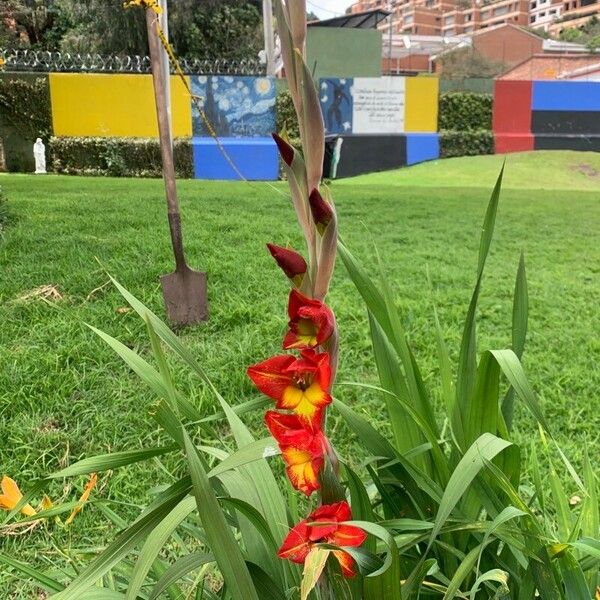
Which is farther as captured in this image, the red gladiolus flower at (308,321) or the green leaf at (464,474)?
the green leaf at (464,474)

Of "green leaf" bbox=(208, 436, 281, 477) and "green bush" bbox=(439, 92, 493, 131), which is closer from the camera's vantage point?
"green leaf" bbox=(208, 436, 281, 477)

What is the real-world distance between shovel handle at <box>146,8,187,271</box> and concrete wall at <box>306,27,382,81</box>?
12187mm

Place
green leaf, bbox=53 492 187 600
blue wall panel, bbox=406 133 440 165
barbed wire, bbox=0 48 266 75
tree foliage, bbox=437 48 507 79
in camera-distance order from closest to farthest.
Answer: green leaf, bbox=53 492 187 600
barbed wire, bbox=0 48 266 75
blue wall panel, bbox=406 133 440 165
tree foliage, bbox=437 48 507 79

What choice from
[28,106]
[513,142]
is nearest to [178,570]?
[28,106]

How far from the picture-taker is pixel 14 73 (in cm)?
1100

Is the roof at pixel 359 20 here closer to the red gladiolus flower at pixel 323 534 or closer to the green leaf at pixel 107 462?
the green leaf at pixel 107 462

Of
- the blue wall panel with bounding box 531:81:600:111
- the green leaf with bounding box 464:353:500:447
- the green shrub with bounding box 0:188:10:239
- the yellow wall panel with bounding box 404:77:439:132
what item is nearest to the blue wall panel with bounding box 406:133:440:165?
the yellow wall panel with bounding box 404:77:439:132

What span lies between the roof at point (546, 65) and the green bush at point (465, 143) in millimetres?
13880

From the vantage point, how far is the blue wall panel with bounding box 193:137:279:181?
457 inches

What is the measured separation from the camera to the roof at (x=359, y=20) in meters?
14.8

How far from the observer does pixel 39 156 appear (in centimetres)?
1084

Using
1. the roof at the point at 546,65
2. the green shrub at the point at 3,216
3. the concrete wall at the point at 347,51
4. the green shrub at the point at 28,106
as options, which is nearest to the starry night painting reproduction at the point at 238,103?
the concrete wall at the point at 347,51

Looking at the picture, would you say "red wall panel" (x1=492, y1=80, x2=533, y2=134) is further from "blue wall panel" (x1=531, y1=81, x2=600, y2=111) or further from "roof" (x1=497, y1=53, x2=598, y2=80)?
"roof" (x1=497, y1=53, x2=598, y2=80)

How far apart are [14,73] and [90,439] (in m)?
10.7
